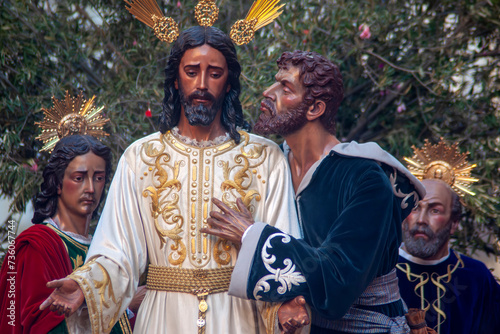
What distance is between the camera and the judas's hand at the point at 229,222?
365 cm

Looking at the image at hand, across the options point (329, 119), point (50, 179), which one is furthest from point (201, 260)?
point (50, 179)

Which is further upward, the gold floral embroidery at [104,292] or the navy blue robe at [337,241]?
the navy blue robe at [337,241]

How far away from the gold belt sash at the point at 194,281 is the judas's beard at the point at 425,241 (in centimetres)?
212

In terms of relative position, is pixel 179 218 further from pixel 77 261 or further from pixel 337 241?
pixel 77 261

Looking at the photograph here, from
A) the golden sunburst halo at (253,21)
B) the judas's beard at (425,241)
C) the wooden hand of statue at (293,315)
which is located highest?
the golden sunburst halo at (253,21)

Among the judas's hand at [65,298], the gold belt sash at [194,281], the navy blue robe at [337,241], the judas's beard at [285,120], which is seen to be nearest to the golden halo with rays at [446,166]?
the navy blue robe at [337,241]

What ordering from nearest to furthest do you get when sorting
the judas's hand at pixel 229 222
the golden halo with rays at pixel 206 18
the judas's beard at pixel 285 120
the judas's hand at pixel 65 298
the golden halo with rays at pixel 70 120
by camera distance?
the judas's hand at pixel 65 298
the judas's hand at pixel 229 222
the golden halo with rays at pixel 206 18
the judas's beard at pixel 285 120
the golden halo with rays at pixel 70 120

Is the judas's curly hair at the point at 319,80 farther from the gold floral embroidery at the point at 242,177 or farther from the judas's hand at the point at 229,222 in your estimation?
the judas's hand at the point at 229,222

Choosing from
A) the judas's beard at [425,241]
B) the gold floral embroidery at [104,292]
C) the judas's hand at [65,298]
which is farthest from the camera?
the judas's beard at [425,241]

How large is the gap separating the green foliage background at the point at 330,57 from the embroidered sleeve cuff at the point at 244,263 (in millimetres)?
2478

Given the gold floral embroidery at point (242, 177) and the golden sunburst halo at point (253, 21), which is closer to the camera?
the gold floral embroidery at point (242, 177)

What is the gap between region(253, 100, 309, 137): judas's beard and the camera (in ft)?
13.7

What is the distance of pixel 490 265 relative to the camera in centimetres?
709

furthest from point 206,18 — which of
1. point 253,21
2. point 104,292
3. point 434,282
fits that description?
point 434,282
